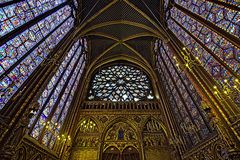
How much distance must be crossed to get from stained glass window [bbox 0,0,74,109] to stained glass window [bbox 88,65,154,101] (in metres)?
6.74

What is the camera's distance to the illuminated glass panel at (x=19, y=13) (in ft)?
19.9

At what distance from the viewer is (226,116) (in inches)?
238

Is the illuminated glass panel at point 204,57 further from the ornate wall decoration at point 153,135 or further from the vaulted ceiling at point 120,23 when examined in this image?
the ornate wall decoration at point 153,135

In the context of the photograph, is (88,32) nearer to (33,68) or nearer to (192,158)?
(33,68)

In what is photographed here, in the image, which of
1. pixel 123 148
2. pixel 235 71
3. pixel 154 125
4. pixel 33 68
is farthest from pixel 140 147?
pixel 33 68

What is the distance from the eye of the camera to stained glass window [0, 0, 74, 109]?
6.02m

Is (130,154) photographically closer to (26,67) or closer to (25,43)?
(26,67)

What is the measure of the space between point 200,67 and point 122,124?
7.83m

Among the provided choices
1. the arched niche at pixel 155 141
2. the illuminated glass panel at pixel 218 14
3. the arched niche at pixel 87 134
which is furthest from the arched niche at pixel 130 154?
the illuminated glass panel at pixel 218 14

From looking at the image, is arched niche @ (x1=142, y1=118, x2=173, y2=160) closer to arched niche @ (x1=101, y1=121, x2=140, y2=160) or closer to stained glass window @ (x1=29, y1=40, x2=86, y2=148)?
arched niche @ (x1=101, y1=121, x2=140, y2=160)

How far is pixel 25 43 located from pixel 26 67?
1.23 metres

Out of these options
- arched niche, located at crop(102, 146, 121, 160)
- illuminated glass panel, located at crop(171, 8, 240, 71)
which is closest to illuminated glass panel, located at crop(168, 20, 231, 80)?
illuminated glass panel, located at crop(171, 8, 240, 71)

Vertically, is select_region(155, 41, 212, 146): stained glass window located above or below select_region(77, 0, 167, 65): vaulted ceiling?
below

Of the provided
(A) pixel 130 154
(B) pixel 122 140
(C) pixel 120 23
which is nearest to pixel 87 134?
(B) pixel 122 140
